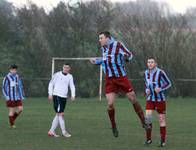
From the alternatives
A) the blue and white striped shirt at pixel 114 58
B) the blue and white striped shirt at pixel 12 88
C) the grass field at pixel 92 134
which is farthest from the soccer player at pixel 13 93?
the blue and white striped shirt at pixel 114 58

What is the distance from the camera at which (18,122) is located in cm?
1884

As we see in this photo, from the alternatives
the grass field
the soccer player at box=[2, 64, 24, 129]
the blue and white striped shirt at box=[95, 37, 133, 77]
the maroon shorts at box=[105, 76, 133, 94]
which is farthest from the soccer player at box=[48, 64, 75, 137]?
the soccer player at box=[2, 64, 24, 129]

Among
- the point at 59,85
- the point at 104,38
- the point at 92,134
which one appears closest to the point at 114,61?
the point at 104,38

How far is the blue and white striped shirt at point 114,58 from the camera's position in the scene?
12.0 meters

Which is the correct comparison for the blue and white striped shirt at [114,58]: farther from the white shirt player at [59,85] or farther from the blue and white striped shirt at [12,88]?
the blue and white striped shirt at [12,88]

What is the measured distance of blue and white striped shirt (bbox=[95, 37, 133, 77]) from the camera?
474 inches

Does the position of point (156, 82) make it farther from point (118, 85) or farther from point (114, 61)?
point (114, 61)

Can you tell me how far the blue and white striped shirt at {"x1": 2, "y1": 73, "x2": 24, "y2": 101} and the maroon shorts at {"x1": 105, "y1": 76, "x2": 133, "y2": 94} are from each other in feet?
17.8

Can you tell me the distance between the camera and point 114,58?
12.0m

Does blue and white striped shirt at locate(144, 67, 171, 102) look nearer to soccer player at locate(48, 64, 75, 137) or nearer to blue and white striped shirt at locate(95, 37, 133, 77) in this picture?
blue and white striped shirt at locate(95, 37, 133, 77)

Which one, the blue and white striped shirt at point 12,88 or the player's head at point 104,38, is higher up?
the player's head at point 104,38

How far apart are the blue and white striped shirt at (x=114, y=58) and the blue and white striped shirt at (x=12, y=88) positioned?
18.2 feet

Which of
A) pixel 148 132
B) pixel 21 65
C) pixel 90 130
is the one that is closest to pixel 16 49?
pixel 21 65

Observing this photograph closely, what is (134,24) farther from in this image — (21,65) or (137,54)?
(21,65)
